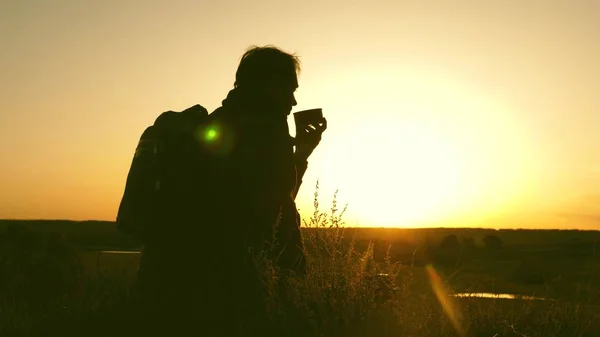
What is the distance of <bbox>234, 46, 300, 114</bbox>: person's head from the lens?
15.6ft

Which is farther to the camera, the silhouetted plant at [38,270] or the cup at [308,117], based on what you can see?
the silhouetted plant at [38,270]

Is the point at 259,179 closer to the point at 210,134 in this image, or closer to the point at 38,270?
the point at 210,134

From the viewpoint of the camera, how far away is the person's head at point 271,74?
475 centimetres

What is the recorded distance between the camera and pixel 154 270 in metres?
4.49

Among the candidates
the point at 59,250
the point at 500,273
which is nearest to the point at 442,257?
the point at 500,273

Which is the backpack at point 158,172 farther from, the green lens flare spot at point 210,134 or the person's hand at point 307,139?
the person's hand at point 307,139

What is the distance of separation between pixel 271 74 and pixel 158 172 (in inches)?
41.3

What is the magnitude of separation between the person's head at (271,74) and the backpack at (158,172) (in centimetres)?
47

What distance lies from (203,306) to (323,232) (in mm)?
944

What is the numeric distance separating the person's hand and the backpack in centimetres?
93

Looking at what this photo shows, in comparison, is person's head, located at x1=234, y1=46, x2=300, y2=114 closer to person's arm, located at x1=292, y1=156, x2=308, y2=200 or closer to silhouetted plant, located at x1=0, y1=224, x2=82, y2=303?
person's arm, located at x1=292, y1=156, x2=308, y2=200

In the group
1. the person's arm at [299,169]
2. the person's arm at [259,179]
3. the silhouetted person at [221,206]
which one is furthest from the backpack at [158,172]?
the person's arm at [299,169]

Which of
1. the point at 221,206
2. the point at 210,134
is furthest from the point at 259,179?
the point at 210,134

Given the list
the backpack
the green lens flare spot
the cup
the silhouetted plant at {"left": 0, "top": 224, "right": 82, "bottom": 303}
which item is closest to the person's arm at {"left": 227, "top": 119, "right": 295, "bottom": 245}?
the green lens flare spot
